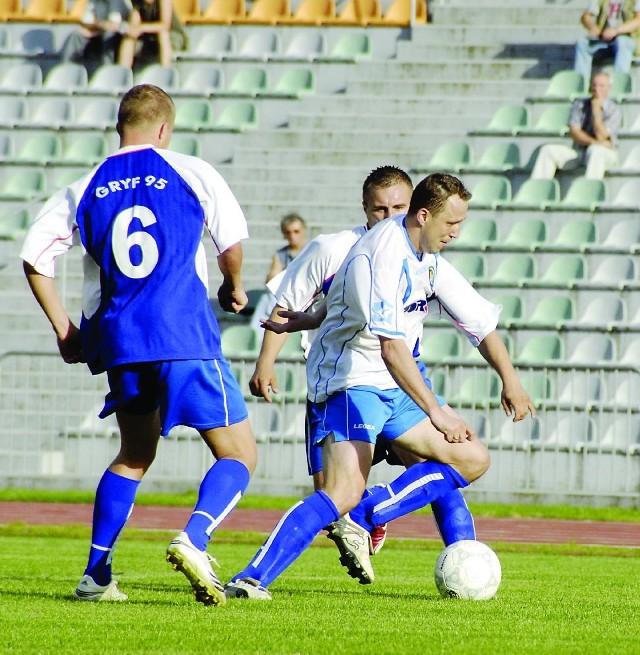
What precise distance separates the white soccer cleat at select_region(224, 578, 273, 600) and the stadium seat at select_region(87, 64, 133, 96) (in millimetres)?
15665

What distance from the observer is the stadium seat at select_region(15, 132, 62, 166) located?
67.4 feet

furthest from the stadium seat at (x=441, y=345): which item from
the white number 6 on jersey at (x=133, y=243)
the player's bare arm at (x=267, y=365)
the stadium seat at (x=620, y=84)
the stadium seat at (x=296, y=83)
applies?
the white number 6 on jersey at (x=133, y=243)

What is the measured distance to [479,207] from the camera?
18.0 meters

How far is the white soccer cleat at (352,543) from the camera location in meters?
6.81

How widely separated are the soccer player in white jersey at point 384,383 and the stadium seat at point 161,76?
14.6 metres

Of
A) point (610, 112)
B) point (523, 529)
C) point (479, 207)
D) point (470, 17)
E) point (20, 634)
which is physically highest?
point (470, 17)

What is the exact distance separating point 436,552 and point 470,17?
1227 centimetres

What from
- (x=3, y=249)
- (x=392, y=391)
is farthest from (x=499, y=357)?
(x=3, y=249)

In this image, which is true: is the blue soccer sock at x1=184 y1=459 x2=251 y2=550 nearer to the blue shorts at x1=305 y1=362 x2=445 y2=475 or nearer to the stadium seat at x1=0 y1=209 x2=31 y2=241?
the blue shorts at x1=305 y1=362 x2=445 y2=475

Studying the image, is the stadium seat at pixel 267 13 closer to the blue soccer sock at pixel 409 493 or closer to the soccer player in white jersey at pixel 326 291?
the soccer player in white jersey at pixel 326 291

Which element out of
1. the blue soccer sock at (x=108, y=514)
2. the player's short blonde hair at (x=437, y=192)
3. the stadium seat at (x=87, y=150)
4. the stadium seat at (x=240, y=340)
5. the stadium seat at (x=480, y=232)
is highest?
the stadium seat at (x=87, y=150)

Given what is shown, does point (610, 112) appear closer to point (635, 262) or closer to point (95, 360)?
point (635, 262)

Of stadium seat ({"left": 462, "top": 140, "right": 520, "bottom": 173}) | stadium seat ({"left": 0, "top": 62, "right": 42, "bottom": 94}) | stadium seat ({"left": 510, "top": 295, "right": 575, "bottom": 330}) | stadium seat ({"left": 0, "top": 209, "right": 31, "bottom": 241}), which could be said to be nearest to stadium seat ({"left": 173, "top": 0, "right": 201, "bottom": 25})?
stadium seat ({"left": 0, "top": 62, "right": 42, "bottom": 94})

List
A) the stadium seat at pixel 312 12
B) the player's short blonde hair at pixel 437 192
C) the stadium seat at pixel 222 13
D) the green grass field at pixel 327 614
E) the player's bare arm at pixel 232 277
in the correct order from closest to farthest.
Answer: the green grass field at pixel 327 614, the player's bare arm at pixel 232 277, the player's short blonde hair at pixel 437 192, the stadium seat at pixel 312 12, the stadium seat at pixel 222 13
